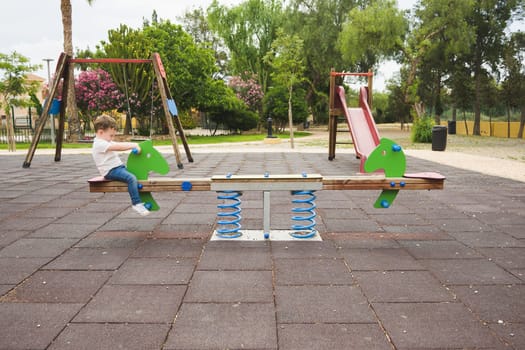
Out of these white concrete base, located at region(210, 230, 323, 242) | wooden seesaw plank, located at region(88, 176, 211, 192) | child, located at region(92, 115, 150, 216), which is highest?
child, located at region(92, 115, 150, 216)

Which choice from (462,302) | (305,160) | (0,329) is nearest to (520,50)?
(305,160)

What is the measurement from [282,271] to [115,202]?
3.34 meters

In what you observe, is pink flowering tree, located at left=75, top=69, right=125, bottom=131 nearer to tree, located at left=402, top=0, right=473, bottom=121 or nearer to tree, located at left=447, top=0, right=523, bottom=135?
tree, located at left=402, top=0, right=473, bottom=121

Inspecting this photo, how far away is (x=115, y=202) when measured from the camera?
598 cm

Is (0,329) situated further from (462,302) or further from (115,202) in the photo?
(115,202)

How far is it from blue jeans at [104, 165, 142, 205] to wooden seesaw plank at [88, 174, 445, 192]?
0.19 ft

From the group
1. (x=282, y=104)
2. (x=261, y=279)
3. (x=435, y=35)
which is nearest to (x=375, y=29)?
(x=435, y=35)

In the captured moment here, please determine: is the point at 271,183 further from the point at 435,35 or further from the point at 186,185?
the point at 435,35

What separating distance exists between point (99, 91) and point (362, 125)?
1684cm

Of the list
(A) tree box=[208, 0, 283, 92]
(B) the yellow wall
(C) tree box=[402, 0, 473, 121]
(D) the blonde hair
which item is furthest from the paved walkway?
(A) tree box=[208, 0, 283, 92]

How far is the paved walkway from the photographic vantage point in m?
2.40

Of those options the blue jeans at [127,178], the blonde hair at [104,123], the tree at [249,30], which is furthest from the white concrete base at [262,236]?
the tree at [249,30]

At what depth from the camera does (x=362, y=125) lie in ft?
36.0

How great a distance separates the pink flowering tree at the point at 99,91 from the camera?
935 inches
